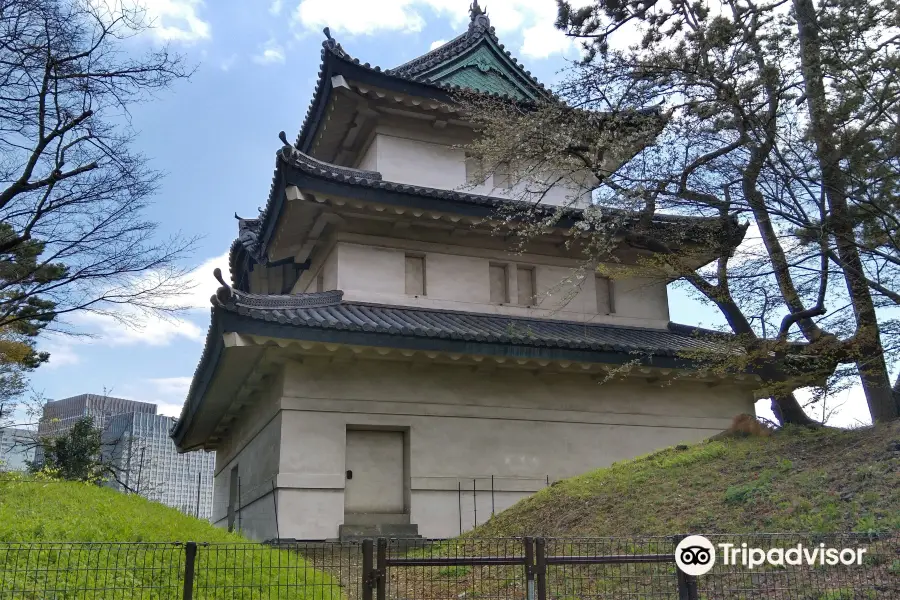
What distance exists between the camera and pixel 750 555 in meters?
7.93

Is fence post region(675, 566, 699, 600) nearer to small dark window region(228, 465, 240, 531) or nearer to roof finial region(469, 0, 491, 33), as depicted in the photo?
small dark window region(228, 465, 240, 531)

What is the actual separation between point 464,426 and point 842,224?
7698 mm

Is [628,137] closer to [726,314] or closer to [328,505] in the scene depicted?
[726,314]

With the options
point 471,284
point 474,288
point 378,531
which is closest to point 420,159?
point 471,284

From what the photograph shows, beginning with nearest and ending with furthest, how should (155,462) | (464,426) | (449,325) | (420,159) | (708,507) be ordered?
(708,507) → (464,426) → (449,325) → (420,159) → (155,462)

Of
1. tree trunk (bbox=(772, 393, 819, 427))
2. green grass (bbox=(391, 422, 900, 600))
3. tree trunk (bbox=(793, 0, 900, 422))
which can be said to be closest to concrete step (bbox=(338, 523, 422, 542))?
green grass (bbox=(391, 422, 900, 600))

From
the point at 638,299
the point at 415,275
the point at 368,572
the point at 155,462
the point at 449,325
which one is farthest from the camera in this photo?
the point at 155,462

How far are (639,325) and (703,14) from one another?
26.2ft

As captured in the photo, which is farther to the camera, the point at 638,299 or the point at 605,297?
the point at 638,299

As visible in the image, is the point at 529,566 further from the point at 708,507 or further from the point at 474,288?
the point at 474,288

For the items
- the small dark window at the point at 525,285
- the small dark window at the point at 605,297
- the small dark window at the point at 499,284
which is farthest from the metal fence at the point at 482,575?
the small dark window at the point at 605,297

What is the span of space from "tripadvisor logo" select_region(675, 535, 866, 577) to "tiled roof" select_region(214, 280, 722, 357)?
590 centimetres

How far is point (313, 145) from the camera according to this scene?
19.6 m

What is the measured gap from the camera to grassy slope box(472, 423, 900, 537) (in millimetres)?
8719
